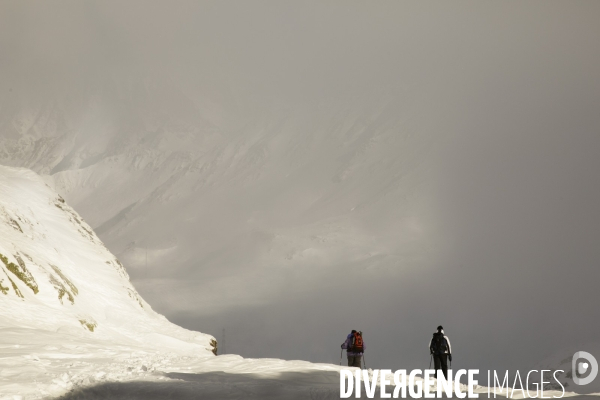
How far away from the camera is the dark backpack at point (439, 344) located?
2155 centimetres

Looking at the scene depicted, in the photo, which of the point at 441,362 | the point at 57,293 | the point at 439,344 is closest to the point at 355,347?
the point at 441,362

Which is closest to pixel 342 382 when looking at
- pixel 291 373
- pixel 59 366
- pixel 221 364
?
pixel 291 373

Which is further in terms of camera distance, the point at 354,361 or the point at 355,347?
the point at 354,361

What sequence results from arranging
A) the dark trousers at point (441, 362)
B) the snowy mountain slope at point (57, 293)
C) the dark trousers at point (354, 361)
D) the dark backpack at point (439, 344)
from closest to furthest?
1. the dark backpack at point (439, 344)
2. the dark trousers at point (441, 362)
3. the snowy mountain slope at point (57, 293)
4. the dark trousers at point (354, 361)

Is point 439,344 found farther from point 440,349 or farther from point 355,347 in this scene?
point 355,347

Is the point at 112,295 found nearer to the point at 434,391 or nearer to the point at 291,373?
the point at 291,373

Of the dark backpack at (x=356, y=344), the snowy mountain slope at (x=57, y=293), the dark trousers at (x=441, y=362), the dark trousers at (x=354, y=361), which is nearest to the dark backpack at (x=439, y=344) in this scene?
the dark trousers at (x=441, y=362)

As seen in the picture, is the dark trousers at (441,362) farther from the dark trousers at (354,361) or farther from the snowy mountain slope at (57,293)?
the snowy mountain slope at (57,293)

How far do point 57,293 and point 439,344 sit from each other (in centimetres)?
1853

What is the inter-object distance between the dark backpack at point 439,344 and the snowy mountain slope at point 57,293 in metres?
10.4

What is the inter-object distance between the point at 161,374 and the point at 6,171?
37.1m

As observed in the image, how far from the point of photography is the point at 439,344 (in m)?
21.6

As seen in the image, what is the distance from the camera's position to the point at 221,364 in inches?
838

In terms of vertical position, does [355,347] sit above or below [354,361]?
above
